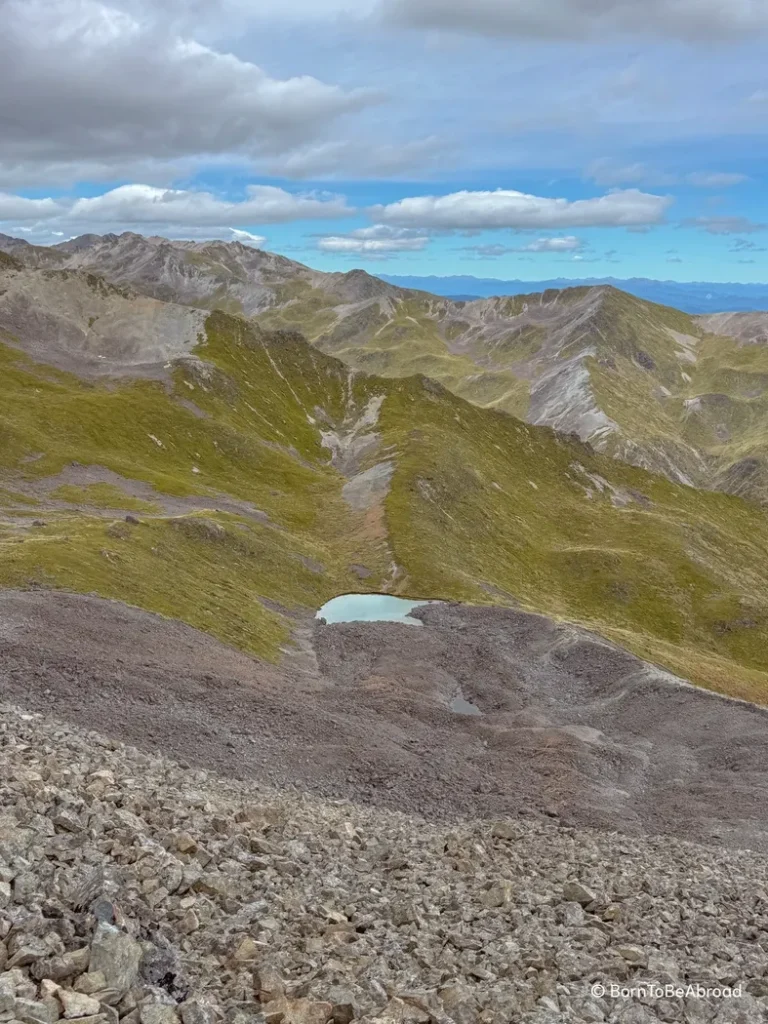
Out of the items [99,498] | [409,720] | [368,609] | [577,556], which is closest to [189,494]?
[99,498]

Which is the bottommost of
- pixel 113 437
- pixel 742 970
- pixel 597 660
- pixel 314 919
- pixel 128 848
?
pixel 597 660

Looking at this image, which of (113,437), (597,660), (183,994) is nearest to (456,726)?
(597,660)

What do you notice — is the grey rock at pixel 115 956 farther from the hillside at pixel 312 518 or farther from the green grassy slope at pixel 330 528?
the green grassy slope at pixel 330 528

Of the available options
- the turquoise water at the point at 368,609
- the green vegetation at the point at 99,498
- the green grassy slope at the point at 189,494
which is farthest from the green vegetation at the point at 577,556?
the green vegetation at the point at 99,498

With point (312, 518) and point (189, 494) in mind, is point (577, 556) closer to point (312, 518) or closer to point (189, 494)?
point (312, 518)

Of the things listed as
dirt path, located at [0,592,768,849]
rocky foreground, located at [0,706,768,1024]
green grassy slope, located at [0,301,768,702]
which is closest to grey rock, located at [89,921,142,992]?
rocky foreground, located at [0,706,768,1024]

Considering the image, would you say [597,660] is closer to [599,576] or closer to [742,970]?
[599,576]
